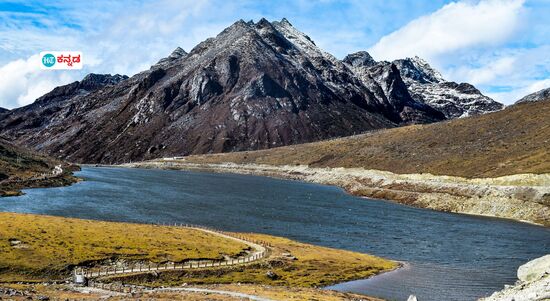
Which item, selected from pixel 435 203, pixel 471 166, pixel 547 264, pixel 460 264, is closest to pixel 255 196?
pixel 435 203

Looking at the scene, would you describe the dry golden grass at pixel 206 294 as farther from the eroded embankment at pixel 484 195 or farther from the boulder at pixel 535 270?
the eroded embankment at pixel 484 195

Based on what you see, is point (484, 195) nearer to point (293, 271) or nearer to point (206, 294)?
point (293, 271)

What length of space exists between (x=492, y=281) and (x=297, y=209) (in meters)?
80.1

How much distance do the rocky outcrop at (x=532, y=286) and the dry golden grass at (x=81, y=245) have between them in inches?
1577

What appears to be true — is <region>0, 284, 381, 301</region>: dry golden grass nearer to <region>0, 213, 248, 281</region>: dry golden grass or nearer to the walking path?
the walking path

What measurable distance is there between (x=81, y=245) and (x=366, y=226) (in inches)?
2783

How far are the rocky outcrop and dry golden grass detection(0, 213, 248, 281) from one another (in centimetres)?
4006

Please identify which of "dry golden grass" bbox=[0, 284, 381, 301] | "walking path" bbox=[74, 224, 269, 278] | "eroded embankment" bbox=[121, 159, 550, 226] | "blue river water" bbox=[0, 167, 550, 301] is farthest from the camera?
"eroded embankment" bbox=[121, 159, 550, 226]

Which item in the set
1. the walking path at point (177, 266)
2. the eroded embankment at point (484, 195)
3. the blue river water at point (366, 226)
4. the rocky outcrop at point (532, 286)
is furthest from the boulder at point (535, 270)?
the eroded embankment at point (484, 195)

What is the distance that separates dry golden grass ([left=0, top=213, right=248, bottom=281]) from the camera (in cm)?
5953

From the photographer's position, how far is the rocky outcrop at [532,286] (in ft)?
121

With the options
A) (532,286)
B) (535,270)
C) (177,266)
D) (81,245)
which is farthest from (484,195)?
(81,245)

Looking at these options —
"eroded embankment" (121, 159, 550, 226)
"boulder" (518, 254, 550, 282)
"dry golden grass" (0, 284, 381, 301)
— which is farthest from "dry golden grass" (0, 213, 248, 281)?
"eroded embankment" (121, 159, 550, 226)

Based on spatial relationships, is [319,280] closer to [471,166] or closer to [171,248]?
[171,248]
